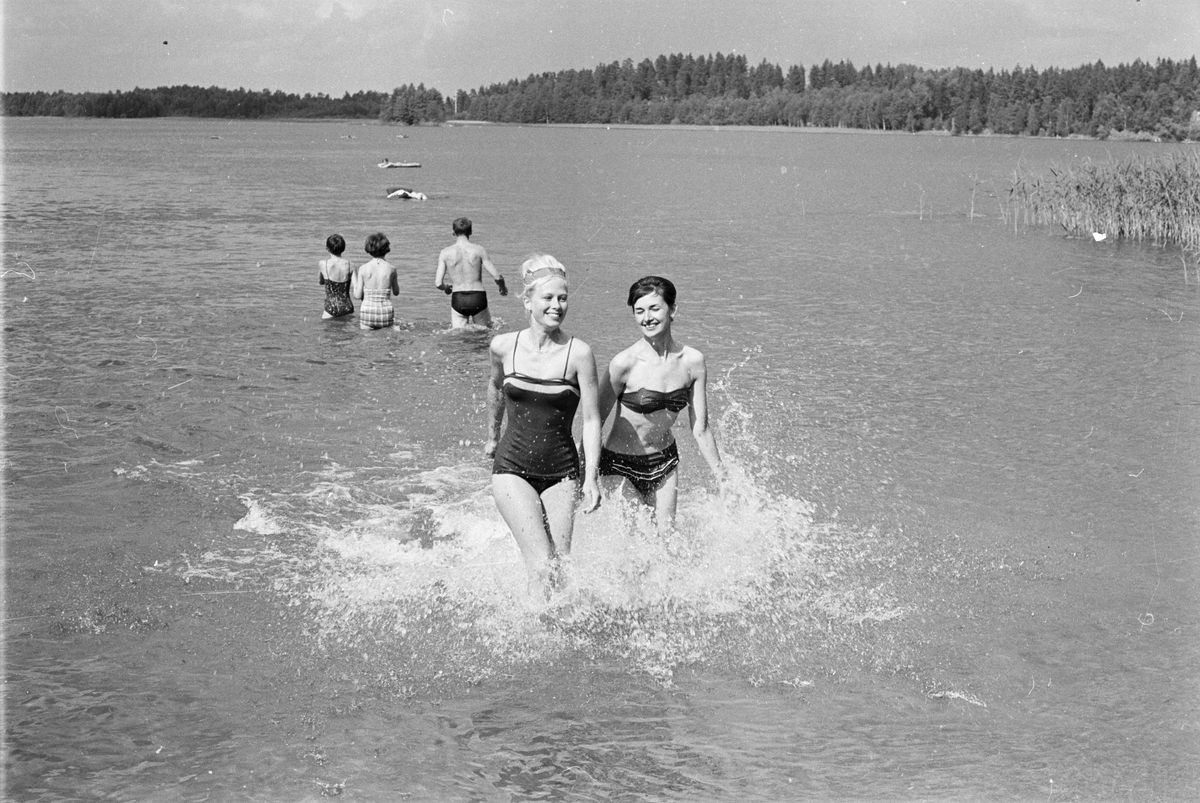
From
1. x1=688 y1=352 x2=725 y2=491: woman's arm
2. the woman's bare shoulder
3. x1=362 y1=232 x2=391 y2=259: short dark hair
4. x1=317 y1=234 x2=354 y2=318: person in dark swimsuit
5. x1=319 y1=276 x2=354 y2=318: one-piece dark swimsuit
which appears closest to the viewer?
the woman's bare shoulder

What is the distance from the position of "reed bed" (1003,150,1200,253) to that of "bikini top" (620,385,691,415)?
2365 centimetres

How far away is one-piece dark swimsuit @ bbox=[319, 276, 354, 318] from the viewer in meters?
17.3

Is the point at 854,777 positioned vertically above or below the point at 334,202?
below

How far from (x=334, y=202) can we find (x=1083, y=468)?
1439 inches

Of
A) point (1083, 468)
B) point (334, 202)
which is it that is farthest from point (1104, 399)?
point (334, 202)

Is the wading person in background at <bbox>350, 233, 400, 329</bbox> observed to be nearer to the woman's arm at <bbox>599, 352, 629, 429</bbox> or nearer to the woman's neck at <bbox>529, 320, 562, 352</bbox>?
the woman's arm at <bbox>599, 352, 629, 429</bbox>

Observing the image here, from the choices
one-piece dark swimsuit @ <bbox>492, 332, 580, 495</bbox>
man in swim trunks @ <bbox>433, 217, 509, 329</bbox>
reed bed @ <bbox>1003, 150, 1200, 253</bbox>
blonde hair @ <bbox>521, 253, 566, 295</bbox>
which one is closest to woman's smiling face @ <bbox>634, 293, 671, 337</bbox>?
one-piece dark swimsuit @ <bbox>492, 332, 580, 495</bbox>

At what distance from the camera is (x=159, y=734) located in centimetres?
577

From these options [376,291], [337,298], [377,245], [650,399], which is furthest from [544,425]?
[337,298]

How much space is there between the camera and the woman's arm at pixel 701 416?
6.86 metres

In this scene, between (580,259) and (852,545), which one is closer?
(852,545)

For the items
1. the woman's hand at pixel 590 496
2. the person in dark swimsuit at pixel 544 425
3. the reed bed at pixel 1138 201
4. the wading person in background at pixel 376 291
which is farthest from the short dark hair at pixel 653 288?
the reed bed at pixel 1138 201

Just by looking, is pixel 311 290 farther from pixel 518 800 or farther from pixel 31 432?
pixel 518 800

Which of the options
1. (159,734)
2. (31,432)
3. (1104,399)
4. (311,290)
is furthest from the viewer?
(311,290)
